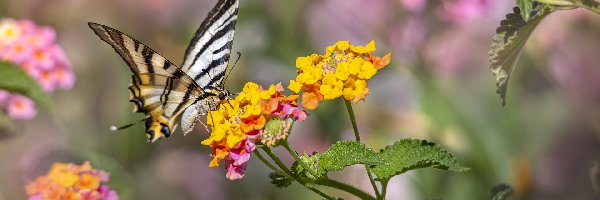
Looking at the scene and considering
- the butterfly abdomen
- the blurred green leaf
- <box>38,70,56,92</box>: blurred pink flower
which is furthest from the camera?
<box>38,70,56,92</box>: blurred pink flower

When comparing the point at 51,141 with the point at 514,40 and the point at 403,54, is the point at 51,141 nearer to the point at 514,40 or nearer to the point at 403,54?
the point at 403,54

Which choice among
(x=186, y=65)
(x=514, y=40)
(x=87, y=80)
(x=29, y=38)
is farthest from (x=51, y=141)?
(x=514, y=40)

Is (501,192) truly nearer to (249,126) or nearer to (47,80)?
(249,126)

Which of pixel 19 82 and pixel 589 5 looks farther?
pixel 19 82

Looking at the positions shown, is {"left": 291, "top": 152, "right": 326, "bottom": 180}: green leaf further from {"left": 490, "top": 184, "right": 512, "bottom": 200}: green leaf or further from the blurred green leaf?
the blurred green leaf

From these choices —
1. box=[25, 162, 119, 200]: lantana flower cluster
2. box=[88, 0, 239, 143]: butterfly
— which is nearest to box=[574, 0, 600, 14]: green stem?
box=[88, 0, 239, 143]: butterfly

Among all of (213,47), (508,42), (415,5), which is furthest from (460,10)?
(508,42)

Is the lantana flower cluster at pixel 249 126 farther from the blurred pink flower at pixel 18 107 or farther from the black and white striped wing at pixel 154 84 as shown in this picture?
the blurred pink flower at pixel 18 107
